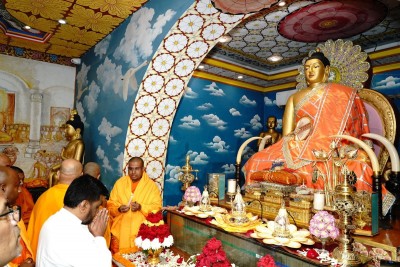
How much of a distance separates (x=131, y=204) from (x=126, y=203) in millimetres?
267

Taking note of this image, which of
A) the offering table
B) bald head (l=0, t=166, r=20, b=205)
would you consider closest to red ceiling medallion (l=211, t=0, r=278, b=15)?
the offering table

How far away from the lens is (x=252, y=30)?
5.84 metres

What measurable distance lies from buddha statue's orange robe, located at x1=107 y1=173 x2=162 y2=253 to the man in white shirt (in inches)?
81.5

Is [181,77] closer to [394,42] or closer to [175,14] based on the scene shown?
[175,14]

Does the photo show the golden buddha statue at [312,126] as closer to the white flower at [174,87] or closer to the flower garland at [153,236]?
the flower garland at [153,236]

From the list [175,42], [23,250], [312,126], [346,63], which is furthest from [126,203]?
[346,63]

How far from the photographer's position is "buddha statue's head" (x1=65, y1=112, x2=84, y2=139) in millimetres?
6898

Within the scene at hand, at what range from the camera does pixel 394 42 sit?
6102mm

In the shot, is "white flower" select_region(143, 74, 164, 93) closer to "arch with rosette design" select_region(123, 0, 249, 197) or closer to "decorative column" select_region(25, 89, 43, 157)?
"arch with rosette design" select_region(123, 0, 249, 197)

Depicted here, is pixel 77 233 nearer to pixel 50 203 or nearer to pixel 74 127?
pixel 50 203

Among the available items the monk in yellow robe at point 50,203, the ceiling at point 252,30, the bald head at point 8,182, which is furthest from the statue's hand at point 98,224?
the ceiling at point 252,30

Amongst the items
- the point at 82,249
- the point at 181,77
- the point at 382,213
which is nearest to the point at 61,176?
the point at 82,249

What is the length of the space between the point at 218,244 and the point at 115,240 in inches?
103

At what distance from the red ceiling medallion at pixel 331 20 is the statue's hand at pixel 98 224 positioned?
179 inches
